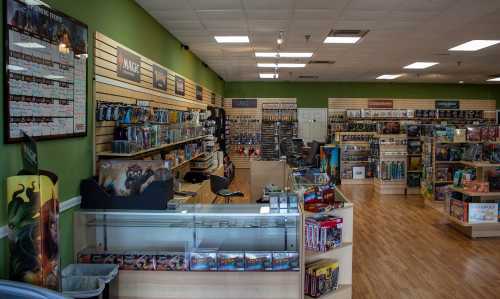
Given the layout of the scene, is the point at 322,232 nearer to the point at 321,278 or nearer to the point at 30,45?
the point at 321,278

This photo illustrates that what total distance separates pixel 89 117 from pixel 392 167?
345 inches

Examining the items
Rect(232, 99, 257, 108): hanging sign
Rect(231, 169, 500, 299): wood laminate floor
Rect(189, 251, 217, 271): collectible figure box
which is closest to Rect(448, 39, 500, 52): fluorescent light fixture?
Rect(231, 169, 500, 299): wood laminate floor

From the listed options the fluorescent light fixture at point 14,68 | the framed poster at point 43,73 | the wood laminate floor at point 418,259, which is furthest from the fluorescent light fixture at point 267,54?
the fluorescent light fixture at point 14,68

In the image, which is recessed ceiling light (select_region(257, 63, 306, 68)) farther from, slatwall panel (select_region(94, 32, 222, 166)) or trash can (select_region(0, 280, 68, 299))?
trash can (select_region(0, 280, 68, 299))

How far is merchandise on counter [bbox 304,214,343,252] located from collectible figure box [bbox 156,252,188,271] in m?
1.18

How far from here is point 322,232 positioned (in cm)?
400

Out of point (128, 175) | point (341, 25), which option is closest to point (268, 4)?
point (341, 25)

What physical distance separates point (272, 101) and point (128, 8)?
11.4m

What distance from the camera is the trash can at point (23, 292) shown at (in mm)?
1944

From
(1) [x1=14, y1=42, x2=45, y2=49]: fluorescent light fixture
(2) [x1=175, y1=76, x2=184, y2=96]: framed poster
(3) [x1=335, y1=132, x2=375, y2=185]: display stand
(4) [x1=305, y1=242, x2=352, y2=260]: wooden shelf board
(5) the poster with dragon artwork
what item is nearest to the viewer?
(5) the poster with dragon artwork

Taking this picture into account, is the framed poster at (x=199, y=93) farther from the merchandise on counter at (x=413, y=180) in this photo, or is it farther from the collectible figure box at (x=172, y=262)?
the collectible figure box at (x=172, y=262)

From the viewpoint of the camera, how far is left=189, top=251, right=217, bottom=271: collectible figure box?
3.44 meters

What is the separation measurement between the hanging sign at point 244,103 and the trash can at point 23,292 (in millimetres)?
14423

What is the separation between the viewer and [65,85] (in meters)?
3.46
